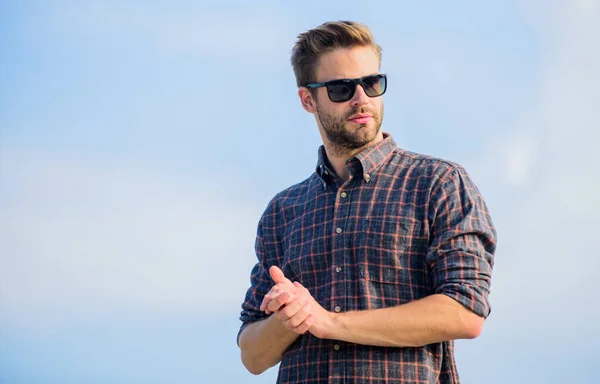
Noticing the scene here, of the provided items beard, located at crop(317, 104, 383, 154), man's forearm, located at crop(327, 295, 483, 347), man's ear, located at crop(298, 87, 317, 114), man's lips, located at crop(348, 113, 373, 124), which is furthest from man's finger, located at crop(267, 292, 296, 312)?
man's ear, located at crop(298, 87, 317, 114)

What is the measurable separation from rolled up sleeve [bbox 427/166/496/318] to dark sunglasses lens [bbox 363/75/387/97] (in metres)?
0.71

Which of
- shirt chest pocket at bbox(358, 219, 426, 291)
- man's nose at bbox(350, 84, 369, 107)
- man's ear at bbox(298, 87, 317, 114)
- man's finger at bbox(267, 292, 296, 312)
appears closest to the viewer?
man's finger at bbox(267, 292, 296, 312)

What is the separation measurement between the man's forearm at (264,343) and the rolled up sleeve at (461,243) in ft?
3.12

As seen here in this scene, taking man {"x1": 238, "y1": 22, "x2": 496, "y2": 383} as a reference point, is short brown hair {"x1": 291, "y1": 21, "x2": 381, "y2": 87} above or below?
above

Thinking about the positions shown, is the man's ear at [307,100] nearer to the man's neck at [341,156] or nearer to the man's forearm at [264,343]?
the man's neck at [341,156]

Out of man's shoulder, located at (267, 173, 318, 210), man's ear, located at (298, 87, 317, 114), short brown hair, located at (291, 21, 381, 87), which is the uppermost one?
short brown hair, located at (291, 21, 381, 87)

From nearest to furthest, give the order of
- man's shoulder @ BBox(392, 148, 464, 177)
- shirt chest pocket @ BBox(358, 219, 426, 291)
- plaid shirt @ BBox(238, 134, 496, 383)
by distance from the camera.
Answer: plaid shirt @ BBox(238, 134, 496, 383), shirt chest pocket @ BBox(358, 219, 426, 291), man's shoulder @ BBox(392, 148, 464, 177)

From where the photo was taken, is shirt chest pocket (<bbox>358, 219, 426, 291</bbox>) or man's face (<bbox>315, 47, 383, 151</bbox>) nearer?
shirt chest pocket (<bbox>358, 219, 426, 291</bbox>)

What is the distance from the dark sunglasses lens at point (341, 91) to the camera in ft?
15.7

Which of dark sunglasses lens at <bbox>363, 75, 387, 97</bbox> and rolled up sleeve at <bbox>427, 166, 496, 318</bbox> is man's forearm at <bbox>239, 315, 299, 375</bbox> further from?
dark sunglasses lens at <bbox>363, 75, 387, 97</bbox>

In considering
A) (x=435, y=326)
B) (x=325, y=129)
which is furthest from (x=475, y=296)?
(x=325, y=129)

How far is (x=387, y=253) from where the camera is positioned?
4.30 meters

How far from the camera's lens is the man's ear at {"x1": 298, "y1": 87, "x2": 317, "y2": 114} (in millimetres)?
5118

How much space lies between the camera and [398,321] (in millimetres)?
4023
